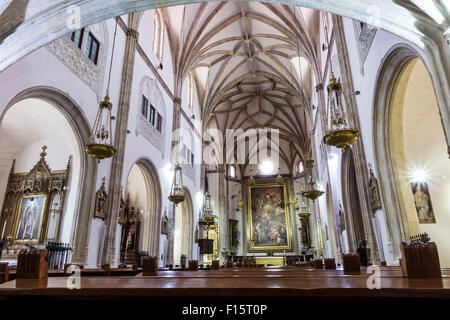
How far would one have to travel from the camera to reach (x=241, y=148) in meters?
29.0

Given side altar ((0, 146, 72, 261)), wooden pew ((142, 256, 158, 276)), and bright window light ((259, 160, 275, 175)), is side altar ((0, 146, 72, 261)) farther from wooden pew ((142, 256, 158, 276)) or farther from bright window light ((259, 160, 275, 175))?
bright window light ((259, 160, 275, 175))

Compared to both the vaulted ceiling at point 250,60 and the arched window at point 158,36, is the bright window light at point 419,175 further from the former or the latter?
the arched window at point 158,36

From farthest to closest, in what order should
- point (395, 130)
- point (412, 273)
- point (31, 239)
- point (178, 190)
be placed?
point (178, 190) → point (31, 239) → point (395, 130) → point (412, 273)

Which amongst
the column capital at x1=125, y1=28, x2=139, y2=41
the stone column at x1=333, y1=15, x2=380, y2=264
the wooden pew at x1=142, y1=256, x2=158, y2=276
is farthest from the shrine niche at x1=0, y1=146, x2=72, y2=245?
the stone column at x1=333, y1=15, x2=380, y2=264

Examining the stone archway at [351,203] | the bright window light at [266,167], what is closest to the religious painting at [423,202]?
the stone archway at [351,203]

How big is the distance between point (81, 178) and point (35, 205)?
2774 millimetres

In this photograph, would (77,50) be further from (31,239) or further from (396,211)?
(396,211)

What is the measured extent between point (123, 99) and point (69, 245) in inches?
198

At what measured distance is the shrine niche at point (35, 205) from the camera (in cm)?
959

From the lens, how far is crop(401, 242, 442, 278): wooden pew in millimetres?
1823

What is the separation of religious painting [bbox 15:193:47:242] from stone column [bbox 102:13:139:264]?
248cm

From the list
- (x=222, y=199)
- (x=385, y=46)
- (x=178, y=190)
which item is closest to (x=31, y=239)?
(x=178, y=190)
